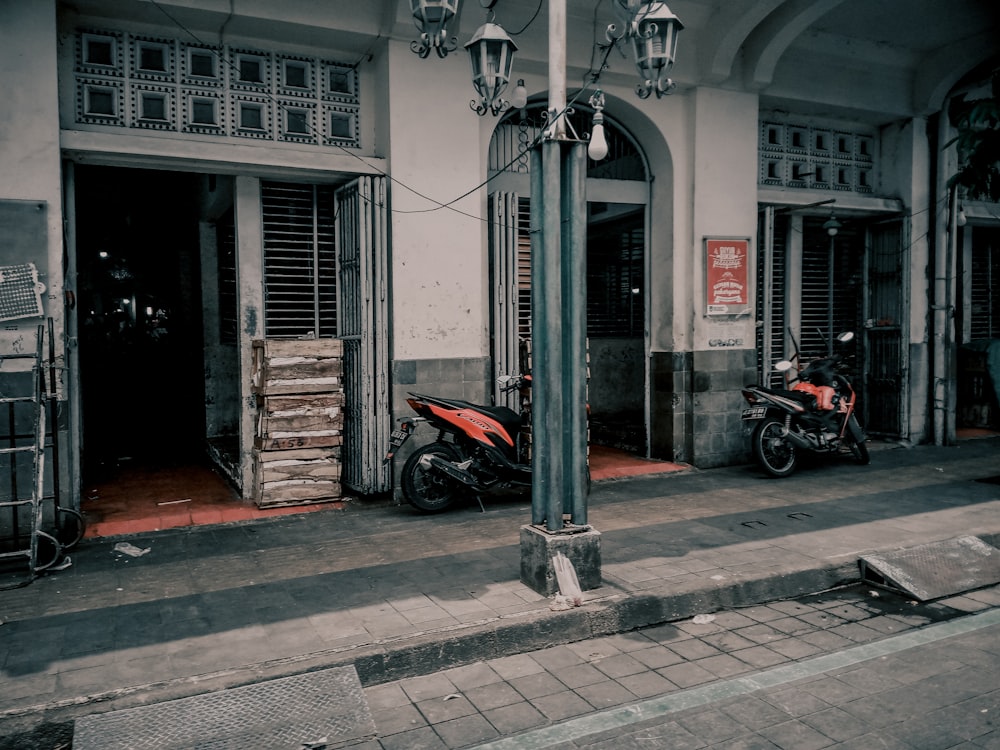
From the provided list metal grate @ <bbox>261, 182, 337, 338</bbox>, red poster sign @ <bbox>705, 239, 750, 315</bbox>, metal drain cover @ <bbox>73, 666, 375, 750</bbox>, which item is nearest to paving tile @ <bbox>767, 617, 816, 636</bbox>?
metal drain cover @ <bbox>73, 666, 375, 750</bbox>

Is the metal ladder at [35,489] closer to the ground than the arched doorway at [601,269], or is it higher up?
closer to the ground

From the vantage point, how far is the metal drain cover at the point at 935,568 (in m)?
5.47

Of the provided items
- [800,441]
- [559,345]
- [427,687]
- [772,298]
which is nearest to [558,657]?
[427,687]

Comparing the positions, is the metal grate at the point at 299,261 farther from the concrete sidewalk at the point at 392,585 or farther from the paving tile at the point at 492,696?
the paving tile at the point at 492,696

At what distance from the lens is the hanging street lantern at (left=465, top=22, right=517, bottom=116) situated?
5637mm

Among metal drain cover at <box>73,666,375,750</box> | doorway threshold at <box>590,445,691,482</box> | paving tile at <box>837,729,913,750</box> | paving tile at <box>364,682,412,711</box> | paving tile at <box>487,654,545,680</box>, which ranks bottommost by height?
paving tile at <box>364,682,412,711</box>

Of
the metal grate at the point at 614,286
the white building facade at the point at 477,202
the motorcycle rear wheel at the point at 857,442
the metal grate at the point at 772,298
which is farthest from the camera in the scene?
the metal grate at the point at 614,286

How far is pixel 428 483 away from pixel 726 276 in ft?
15.0

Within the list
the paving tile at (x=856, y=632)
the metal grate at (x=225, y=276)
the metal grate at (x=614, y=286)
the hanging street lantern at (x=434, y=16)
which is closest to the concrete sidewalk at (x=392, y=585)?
the paving tile at (x=856, y=632)

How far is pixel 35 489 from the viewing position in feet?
18.1

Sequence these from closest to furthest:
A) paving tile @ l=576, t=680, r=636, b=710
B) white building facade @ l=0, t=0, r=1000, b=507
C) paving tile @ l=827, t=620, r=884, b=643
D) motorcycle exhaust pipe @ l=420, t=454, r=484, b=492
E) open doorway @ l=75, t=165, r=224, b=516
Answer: paving tile @ l=576, t=680, r=636, b=710 < paving tile @ l=827, t=620, r=884, b=643 < white building facade @ l=0, t=0, r=1000, b=507 < motorcycle exhaust pipe @ l=420, t=454, r=484, b=492 < open doorway @ l=75, t=165, r=224, b=516

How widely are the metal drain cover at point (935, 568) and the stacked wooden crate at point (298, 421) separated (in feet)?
16.0

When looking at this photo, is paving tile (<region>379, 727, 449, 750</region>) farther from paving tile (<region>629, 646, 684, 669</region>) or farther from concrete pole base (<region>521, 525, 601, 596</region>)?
concrete pole base (<region>521, 525, 601, 596</region>)

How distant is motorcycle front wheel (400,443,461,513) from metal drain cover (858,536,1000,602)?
3.60m
